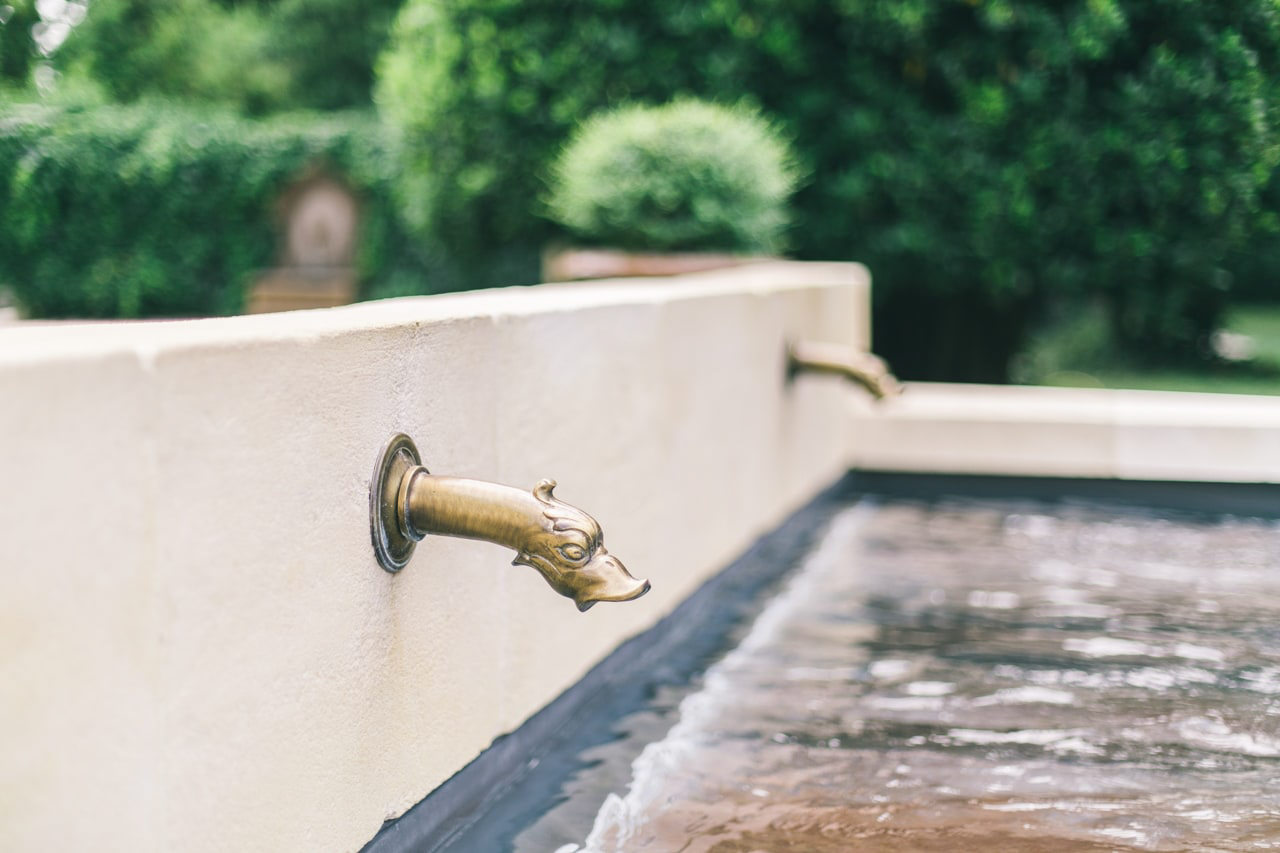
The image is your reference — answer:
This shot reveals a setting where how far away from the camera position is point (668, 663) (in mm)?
4738

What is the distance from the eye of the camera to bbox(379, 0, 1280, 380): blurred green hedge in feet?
30.5

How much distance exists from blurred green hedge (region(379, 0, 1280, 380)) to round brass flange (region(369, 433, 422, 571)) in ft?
23.9

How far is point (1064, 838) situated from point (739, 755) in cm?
93

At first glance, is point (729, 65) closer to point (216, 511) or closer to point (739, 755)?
point (739, 755)

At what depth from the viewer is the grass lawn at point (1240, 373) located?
12664 mm

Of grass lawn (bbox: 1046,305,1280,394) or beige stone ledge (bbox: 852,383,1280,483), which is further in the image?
grass lawn (bbox: 1046,305,1280,394)

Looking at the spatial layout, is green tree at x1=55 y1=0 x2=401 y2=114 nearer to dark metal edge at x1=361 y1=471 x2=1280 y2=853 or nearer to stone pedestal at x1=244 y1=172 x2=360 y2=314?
stone pedestal at x1=244 y1=172 x2=360 y2=314

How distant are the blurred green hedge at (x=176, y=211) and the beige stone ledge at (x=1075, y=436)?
593 centimetres

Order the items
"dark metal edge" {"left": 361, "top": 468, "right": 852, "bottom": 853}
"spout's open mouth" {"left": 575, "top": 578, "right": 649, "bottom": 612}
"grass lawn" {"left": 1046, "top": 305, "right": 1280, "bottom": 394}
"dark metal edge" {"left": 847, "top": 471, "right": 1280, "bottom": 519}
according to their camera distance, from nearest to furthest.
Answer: "spout's open mouth" {"left": 575, "top": 578, "right": 649, "bottom": 612} < "dark metal edge" {"left": 361, "top": 468, "right": 852, "bottom": 853} < "dark metal edge" {"left": 847, "top": 471, "right": 1280, "bottom": 519} < "grass lawn" {"left": 1046, "top": 305, "right": 1280, "bottom": 394}

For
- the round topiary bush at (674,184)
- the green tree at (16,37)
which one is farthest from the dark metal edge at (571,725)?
the green tree at (16,37)

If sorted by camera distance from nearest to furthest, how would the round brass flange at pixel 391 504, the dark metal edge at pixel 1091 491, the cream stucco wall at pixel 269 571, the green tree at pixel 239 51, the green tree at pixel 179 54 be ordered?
1. the cream stucco wall at pixel 269 571
2. the round brass flange at pixel 391 504
3. the dark metal edge at pixel 1091 491
4. the green tree at pixel 179 54
5. the green tree at pixel 239 51

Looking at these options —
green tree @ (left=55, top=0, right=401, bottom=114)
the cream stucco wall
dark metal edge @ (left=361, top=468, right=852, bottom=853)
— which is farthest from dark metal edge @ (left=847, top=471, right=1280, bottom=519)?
green tree @ (left=55, top=0, right=401, bottom=114)

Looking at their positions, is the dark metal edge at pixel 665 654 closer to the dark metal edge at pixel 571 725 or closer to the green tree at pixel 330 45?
the dark metal edge at pixel 571 725

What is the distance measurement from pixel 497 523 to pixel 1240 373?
39.3ft
